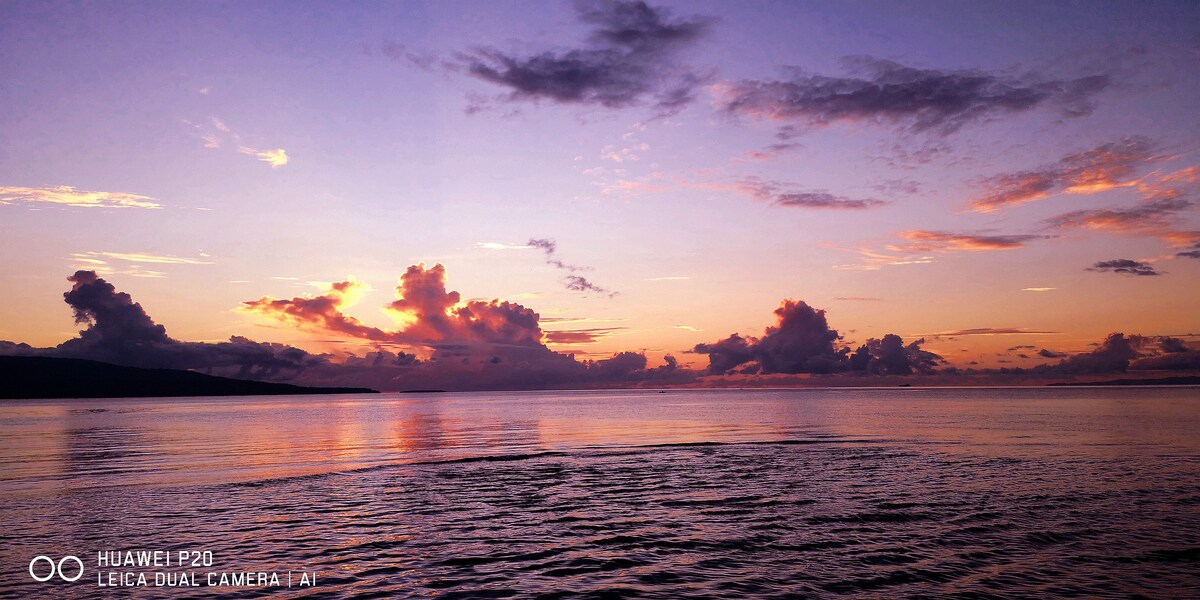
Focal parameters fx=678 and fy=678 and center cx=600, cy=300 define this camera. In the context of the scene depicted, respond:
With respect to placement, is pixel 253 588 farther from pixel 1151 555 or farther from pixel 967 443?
pixel 967 443

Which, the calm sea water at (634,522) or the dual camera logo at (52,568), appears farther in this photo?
the dual camera logo at (52,568)

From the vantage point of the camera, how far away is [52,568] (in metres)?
20.6

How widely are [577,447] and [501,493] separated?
2720 centimetres

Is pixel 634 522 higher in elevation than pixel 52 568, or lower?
lower

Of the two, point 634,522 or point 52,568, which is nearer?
point 52,568

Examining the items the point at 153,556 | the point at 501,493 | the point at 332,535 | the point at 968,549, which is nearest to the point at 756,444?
the point at 501,493

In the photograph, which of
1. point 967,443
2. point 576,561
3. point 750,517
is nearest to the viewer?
point 576,561

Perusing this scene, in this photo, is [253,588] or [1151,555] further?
[1151,555]

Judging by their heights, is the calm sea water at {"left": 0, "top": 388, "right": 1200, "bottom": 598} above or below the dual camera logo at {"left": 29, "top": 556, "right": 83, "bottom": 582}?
below

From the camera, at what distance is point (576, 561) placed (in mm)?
21016

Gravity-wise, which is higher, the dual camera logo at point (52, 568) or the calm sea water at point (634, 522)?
the dual camera logo at point (52, 568)

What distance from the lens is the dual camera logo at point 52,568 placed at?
64.4ft

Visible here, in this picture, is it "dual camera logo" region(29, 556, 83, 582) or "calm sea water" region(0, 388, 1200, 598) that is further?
"dual camera logo" region(29, 556, 83, 582)

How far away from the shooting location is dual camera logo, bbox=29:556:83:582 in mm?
19641
